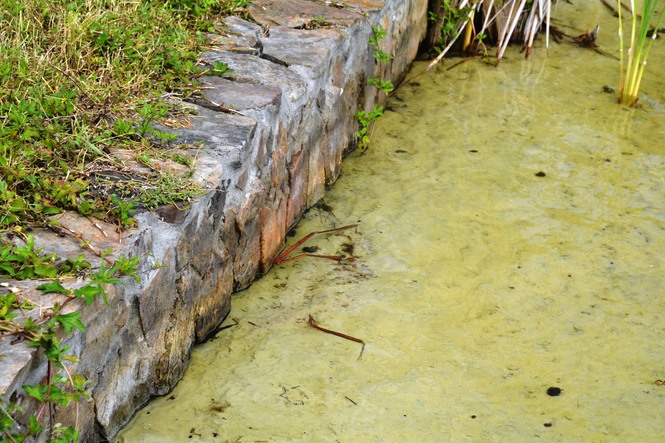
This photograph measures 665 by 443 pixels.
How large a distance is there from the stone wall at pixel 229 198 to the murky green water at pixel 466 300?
0.41 feet

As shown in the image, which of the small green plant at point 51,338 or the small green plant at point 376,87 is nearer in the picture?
the small green plant at point 51,338

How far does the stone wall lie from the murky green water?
0.41ft

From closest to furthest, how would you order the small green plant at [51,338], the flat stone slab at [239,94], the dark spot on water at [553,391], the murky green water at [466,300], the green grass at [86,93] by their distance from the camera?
the small green plant at [51,338], the green grass at [86,93], the murky green water at [466,300], the dark spot on water at [553,391], the flat stone slab at [239,94]

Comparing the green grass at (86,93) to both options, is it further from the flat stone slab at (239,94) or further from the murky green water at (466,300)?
the murky green water at (466,300)

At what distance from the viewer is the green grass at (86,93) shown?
2.45 m

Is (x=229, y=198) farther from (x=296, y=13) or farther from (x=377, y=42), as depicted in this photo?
(x=377, y=42)

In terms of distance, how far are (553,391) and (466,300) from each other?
55 cm

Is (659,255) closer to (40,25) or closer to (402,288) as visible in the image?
(402,288)

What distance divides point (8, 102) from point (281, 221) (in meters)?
1.15

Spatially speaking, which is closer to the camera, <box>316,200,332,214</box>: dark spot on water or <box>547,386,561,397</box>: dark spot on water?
<box>547,386,561,397</box>: dark spot on water

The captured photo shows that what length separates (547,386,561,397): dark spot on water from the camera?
2696 mm

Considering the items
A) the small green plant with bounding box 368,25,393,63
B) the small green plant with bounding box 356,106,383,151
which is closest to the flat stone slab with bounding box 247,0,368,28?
the small green plant with bounding box 368,25,393,63

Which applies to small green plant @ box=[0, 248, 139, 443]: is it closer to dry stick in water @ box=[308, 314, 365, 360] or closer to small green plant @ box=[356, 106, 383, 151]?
dry stick in water @ box=[308, 314, 365, 360]

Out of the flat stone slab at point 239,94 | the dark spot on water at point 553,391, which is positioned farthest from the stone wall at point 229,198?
the dark spot on water at point 553,391
